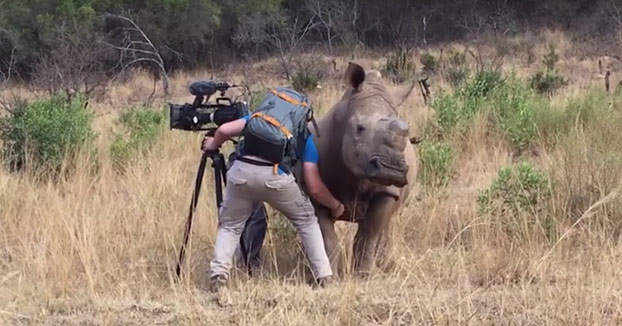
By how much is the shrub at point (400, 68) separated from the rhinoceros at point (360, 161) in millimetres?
14013

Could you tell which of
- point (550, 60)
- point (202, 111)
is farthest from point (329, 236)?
point (550, 60)

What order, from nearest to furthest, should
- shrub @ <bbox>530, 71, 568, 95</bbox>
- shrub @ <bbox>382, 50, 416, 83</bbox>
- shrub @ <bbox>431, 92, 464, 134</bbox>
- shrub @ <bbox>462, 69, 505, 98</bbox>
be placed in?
shrub @ <bbox>431, 92, 464, 134</bbox>, shrub @ <bbox>462, 69, 505, 98</bbox>, shrub @ <bbox>530, 71, 568, 95</bbox>, shrub @ <bbox>382, 50, 416, 83</bbox>

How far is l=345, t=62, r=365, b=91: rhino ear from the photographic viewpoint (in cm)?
560

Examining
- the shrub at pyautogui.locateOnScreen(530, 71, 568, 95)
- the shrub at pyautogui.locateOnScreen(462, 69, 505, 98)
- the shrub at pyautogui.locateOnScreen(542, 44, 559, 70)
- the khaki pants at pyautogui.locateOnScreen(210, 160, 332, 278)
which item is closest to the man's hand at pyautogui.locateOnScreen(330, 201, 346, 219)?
the khaki pants at pyautogui.locateOnScreen(210, 160, 332, 278)

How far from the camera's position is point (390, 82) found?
19453 mm

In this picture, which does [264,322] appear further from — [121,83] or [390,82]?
[121,83]

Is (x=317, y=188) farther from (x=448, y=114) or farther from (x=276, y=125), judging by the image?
(x=448, y=114)

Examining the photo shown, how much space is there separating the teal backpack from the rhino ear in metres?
0.34

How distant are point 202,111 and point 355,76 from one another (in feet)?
3.18

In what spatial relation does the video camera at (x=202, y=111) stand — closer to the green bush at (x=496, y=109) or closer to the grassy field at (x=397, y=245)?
the grassy field at (x=397, y=245)

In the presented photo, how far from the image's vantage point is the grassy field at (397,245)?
490 centimetres

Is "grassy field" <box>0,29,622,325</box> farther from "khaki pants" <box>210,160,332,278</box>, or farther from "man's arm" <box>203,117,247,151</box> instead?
"man's arm" <box>203,117,247,151</box>

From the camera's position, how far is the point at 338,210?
18.5 ft

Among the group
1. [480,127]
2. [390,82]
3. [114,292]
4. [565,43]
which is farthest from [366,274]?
[565,43]
